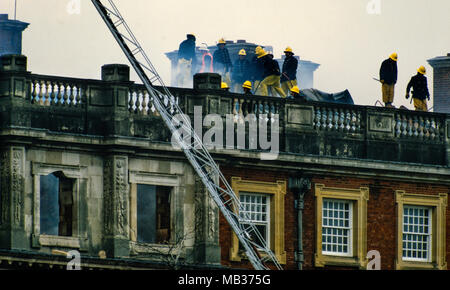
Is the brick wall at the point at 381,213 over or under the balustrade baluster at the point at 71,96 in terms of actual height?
under

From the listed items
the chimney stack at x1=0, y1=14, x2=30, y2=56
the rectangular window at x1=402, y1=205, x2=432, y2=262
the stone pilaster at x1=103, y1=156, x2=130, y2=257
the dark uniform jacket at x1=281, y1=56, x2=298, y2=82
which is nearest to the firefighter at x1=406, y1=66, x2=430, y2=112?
the rectangular window at x1=402, y1=205, x2=432, y2=262

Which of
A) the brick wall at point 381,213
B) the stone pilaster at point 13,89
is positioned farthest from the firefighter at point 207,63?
the stone pilaster at point 13,89

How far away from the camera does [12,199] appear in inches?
2474

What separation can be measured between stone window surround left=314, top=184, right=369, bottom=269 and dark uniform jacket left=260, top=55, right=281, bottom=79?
4175 millimetres

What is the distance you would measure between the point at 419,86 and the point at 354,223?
20.4 ft

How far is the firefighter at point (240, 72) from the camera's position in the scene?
74.2 meters

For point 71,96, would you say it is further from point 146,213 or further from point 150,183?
point 146,213

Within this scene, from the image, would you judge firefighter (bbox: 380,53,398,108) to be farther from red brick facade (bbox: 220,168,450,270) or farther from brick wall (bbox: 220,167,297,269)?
brick wall (bbox: 220,167,297,269)

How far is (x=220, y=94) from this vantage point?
67.6m

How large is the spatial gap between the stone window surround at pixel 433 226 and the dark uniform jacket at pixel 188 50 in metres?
10.8

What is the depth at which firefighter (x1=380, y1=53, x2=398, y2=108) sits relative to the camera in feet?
237

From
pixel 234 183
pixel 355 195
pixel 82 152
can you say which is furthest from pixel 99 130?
pixel 355 195

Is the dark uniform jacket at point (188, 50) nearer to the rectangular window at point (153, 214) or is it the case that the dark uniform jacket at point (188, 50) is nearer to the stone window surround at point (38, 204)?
the rectangular window at point (153, 214)
